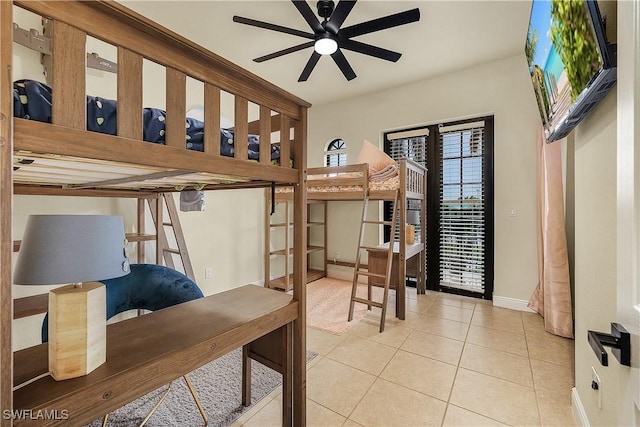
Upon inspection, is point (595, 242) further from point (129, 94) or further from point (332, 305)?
point (332, 305)

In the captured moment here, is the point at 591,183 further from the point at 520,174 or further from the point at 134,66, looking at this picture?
the point at 520,174

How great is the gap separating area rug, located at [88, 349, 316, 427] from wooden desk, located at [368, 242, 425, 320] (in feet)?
4.77

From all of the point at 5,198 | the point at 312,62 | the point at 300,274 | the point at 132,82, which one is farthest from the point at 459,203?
the point at 5,198

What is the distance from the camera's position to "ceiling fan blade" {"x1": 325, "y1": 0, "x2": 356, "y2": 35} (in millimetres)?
1841

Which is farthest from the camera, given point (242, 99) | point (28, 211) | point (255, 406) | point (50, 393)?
point (28, 211)

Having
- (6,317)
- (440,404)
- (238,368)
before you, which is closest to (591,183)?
(440,404)

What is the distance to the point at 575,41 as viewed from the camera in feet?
3.32

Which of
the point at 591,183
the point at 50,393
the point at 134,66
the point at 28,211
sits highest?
the point at 134,66

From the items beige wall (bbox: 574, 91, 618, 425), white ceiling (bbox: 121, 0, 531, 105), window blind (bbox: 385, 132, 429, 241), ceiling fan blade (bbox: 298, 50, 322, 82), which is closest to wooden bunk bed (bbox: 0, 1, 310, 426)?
beige wall (bbox: 574, 91, 618, 425)

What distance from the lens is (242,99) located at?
40.2 inches

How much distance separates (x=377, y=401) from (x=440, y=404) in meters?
0.36

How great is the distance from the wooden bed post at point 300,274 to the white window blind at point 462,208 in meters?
2.85

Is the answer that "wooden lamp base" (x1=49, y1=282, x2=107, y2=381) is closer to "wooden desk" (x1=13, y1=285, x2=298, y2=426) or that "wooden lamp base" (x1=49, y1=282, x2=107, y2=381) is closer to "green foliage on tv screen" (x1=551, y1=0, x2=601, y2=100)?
"wooden desk" (x1=13, y1=285, x2=298, y2=426)

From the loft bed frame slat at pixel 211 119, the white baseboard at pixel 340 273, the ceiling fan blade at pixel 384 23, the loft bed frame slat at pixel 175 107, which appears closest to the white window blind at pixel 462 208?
the white baseboard at pixel 340 273
